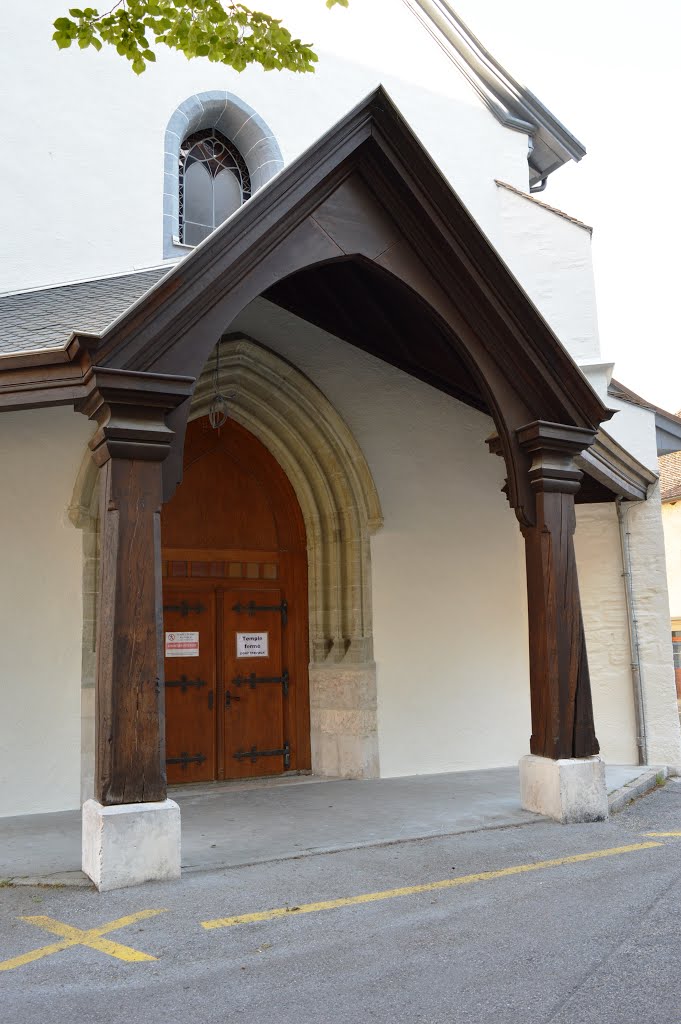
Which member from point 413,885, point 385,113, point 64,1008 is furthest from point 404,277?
point 64,1008

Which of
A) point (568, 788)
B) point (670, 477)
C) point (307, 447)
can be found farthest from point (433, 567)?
point (670, 477)

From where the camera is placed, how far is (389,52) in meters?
9.69

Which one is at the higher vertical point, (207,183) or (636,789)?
(207,183)

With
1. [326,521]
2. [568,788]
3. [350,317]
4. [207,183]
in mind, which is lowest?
[568,788]

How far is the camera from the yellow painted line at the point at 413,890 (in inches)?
155

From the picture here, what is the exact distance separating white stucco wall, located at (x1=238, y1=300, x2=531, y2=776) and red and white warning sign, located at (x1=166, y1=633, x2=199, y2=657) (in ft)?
5.26

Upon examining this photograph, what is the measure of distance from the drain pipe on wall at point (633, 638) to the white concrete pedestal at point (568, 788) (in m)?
2.95

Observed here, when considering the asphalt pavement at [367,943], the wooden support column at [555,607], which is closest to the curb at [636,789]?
the wooden support column at [555,607]

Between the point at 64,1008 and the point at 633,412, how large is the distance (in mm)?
7953

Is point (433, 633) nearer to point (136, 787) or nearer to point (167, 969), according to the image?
point (136, 787)

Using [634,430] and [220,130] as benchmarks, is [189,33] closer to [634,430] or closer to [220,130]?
[220,130]

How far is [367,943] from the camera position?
363 cm

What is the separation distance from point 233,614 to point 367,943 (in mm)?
4610

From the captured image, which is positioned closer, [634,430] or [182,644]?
[182,644]
